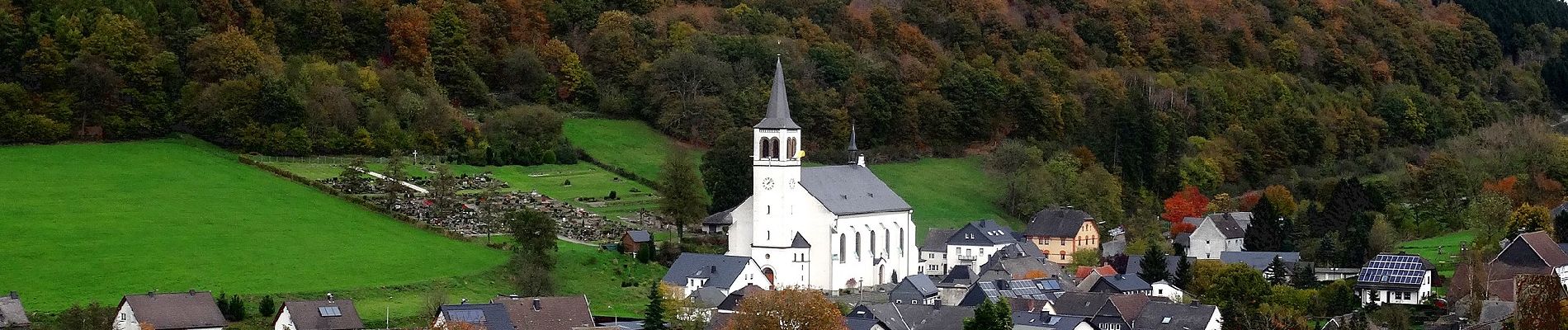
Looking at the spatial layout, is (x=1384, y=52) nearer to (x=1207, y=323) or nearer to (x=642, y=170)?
(x=642, y=170)

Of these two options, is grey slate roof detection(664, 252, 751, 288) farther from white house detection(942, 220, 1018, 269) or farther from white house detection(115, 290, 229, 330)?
white house detection(115, 290, 229, 330)

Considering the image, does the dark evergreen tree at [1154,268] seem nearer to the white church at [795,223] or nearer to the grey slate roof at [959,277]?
the grey slate roof at [959,277]

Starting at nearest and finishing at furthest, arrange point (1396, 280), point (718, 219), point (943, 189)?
A: point (1396, 280) < point (718, 219) < point (943, 189)

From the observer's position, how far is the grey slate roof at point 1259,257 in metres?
80.2

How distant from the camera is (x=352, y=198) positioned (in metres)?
83.6

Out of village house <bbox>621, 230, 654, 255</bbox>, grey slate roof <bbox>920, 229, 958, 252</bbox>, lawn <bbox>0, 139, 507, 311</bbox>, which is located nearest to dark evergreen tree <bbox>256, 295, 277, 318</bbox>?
lawn <bbox>0, 139, 507, 311</bbox>

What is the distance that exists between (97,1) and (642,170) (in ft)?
75.4

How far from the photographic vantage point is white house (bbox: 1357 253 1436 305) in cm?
7338

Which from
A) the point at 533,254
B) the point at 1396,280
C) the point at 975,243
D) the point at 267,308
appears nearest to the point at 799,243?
the point at 975,243

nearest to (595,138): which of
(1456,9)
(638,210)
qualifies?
(638,210)

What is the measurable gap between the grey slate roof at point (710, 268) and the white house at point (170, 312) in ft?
54.5

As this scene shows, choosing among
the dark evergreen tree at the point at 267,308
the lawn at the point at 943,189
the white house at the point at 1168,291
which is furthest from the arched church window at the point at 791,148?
the dark evergreen tree at the point at 267,308

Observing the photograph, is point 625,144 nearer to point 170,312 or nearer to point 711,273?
point 711,273

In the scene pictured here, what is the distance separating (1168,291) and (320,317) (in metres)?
27.3
